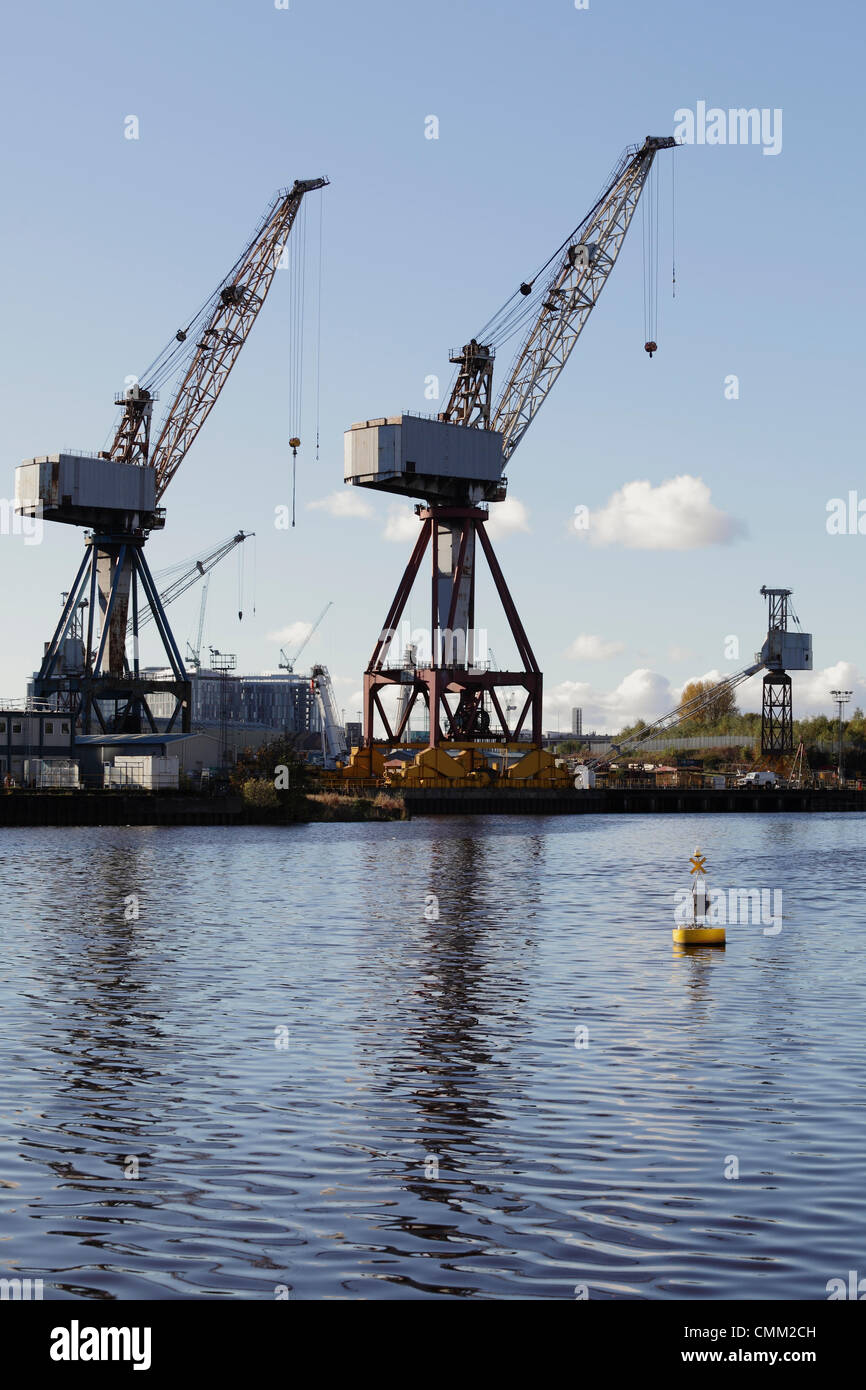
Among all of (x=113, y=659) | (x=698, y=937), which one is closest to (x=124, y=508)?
(x=113, y=659)

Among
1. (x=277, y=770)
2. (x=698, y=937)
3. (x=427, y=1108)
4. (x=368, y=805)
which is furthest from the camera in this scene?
(x=368, y=805)

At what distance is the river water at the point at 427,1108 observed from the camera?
523 inches

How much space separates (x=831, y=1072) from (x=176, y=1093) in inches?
349

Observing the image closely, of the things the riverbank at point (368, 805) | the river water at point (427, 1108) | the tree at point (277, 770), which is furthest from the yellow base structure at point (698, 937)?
the tree at point (277, 770)

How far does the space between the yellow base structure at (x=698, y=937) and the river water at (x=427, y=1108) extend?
35 cm

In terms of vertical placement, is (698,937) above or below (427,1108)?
→ below

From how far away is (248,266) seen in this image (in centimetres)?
15300

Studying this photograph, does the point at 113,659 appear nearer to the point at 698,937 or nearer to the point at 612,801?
the point at 612,801

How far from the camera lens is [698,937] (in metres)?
38.5

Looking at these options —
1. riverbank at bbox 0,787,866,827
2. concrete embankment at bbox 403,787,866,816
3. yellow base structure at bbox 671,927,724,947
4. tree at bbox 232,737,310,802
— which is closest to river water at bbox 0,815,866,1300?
yellow base structure at bbox 671,927,724,947

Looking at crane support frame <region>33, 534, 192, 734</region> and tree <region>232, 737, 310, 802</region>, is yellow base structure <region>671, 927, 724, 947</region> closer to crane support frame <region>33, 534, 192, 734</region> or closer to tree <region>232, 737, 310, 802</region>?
tree <region>232, 737, 310, 802</region>

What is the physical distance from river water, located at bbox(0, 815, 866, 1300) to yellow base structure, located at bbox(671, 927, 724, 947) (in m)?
0.35

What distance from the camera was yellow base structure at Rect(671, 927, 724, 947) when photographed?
1510 inches

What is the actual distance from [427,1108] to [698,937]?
20065mm
